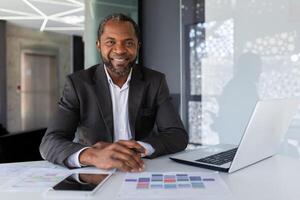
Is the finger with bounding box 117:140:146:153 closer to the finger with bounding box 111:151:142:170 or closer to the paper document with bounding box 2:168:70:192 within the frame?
the finger with bounding box 111:151:142:170

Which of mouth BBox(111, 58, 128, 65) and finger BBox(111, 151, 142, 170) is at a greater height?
mouth BBox(111, 58, 128, 65)

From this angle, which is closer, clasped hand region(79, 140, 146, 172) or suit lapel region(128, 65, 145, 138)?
clasped hand region(79, 140, 146, 172)

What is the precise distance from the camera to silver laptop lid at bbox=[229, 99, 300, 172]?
92 cm

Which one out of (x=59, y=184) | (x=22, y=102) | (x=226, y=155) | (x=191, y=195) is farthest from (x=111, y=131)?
(x=22, y=102)

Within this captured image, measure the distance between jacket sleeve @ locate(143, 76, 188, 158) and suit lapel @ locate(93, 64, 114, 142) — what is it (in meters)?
0.19

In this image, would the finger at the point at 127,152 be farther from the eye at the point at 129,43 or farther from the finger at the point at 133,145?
the eye at the point at 129,43

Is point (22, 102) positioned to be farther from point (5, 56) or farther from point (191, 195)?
point (191, 195)

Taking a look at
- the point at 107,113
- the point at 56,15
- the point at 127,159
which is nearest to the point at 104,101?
the point at 107,113

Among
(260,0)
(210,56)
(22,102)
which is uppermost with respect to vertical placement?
(260,0)

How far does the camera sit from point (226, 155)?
1.25m

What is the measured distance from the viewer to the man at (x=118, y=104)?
1388 mm

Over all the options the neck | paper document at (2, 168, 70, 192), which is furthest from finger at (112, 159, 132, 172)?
the neck

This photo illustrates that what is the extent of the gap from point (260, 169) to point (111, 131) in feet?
2.27

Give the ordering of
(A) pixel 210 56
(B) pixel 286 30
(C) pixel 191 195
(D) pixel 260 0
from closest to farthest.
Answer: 1. (C) pixel 191 195
2. (B) pixel 286 30
3. (D) pixel 260 0
4. (A) pixel 210 56
